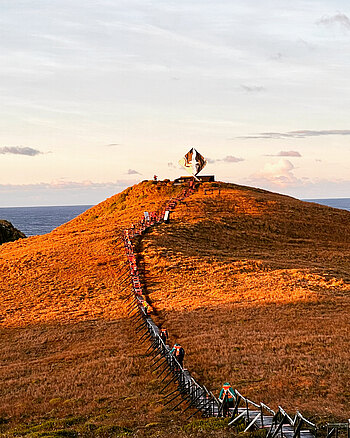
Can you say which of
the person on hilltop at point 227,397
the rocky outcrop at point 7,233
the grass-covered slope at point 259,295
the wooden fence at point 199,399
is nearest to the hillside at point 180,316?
the grass-covered slope at point 259,295

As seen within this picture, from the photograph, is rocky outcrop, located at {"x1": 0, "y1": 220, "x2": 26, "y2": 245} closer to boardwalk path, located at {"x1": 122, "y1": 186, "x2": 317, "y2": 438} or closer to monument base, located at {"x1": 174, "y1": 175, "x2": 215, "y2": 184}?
monument base, located at {"x1": 174, "y1": 175, "x2": 215, "y2": 184}

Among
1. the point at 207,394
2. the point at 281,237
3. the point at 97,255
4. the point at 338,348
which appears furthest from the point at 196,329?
the point at 281,237

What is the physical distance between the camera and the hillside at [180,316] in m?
19.2

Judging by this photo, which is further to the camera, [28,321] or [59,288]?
[59,288]

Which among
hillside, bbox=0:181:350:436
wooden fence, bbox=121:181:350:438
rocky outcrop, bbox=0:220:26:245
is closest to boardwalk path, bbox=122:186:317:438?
wooden fence, bbox=121:181:350:438

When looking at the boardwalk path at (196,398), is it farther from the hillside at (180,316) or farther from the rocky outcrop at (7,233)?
the rocky outcrop at (7,233)

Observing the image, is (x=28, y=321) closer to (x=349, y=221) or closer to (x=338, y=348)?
(x=338, y=348)

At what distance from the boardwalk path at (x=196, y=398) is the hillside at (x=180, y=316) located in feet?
2.35

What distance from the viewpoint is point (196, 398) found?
17.6 meters

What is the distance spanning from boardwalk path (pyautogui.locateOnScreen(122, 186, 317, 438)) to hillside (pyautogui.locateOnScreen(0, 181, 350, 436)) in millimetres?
717

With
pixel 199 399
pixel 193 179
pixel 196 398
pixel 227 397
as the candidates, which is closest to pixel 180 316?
pixel 196 398

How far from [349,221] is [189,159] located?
83.9ft

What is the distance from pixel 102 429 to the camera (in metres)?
15.5

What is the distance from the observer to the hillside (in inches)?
757
